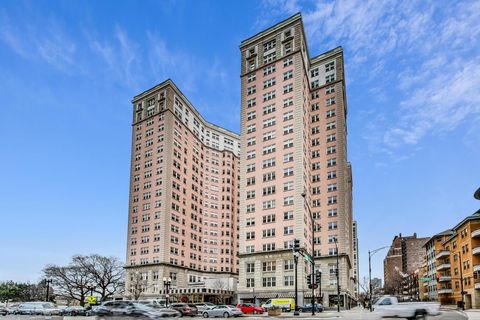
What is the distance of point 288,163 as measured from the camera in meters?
86.2

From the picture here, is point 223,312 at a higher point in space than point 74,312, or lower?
higher

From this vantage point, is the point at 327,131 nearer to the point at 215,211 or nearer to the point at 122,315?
the point at 215,211

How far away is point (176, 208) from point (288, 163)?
44.0 meters

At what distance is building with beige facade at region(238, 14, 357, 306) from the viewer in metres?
83.2

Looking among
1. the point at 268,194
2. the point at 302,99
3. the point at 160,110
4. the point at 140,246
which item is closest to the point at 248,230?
the point at 268,194

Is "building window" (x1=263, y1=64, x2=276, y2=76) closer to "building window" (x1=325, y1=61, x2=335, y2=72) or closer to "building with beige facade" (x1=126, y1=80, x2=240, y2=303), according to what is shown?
"building window" (x1=325, y1=61, x2=335, y2=72)

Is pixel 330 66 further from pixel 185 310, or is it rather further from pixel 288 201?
pixel 185 310

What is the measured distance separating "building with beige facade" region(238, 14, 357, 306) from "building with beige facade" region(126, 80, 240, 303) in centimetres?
2768

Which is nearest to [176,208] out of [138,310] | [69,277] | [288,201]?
[69,277]

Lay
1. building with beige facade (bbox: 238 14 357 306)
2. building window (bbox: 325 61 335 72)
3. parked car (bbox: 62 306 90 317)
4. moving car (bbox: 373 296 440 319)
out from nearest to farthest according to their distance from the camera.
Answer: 1. moving car (bbox: 373 296 440 319)
2. parked car (bbox: 62 306 90 317)
3. building with beige facade (bbox: 238 14 357 306)
4. building window (bbox: 325 61 335 72)

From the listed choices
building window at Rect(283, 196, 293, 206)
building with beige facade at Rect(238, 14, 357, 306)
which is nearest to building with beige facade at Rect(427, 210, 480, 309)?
building with beige facade at Rect(238, 14, 357, 306)

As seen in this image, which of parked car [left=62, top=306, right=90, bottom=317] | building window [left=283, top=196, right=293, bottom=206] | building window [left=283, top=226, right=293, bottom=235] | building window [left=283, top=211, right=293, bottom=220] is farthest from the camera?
building window [left=283, top=196, right=293, bottom=206]

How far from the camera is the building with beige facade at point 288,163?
8325cm

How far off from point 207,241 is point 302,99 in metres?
65.3
